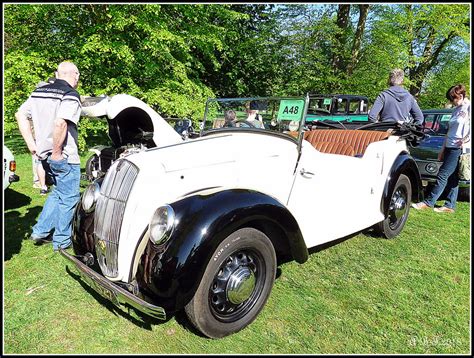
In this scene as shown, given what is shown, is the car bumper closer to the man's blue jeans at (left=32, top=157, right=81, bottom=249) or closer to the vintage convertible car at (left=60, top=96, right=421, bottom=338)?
the vintage convertible car at (left=60, top=96, right=421, bottom=338)

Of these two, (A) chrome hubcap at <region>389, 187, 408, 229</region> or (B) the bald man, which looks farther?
(A) chrome hubcap at <region>389, 187, 408, 229</region>

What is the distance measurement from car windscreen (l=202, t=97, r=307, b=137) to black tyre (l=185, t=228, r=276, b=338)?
3.81 feet

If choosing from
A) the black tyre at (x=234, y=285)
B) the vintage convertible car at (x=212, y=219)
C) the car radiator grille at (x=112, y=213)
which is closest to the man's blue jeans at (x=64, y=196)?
the vintage convertible car at (x=212, y=219)

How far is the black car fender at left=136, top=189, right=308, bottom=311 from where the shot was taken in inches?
85.8

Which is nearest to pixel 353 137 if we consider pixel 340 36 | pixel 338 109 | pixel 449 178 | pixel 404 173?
pixel 404 173

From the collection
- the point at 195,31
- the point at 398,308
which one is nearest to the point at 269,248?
the point at 398,308

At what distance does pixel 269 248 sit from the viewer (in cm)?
270

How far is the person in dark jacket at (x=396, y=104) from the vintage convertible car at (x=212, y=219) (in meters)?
2.17

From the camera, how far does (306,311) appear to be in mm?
2900

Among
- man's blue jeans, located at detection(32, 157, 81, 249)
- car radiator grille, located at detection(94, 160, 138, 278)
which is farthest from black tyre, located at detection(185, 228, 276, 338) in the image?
man's blue jeans, located at detection(32, 157, 81, 249)

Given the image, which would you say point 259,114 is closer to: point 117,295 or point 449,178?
point 117,295

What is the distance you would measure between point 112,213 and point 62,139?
56.2 inches

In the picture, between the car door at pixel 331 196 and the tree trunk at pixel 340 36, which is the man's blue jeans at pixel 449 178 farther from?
the tree trunk at pixel 340 36

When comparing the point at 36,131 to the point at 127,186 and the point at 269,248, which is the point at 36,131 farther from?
the point at 269,248
